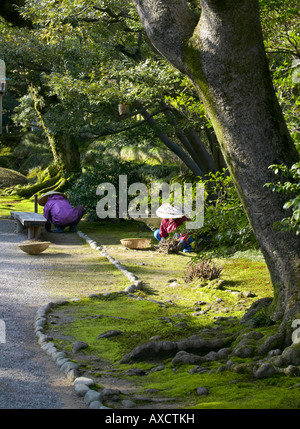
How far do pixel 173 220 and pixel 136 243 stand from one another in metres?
1.08

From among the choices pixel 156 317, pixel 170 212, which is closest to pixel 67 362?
pixel 156 317

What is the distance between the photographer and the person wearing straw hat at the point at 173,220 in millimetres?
12695

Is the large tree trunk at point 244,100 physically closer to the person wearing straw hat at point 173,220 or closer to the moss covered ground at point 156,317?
the moss covered ground at point 156,317

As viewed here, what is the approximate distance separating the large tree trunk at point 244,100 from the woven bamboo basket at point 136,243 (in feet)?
26.9

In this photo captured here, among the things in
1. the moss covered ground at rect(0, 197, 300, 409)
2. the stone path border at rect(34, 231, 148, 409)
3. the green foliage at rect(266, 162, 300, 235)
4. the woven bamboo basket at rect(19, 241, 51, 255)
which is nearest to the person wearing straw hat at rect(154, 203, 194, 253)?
the moss covered ground at rect(0, 197, 300, 409)

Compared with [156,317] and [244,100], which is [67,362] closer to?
[156,317]

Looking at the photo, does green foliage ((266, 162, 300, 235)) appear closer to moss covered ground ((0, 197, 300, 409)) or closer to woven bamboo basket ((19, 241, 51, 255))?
moss covered ground ((0, 197, 300, 409))

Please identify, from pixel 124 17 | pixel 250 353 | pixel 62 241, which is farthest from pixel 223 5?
pixel 62 241

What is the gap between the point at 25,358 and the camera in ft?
18.1

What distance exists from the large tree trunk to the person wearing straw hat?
7.14 m

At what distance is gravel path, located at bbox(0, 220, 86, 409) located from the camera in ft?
14.2

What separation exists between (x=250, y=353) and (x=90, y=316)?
2771mm

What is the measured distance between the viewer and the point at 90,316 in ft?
23.8

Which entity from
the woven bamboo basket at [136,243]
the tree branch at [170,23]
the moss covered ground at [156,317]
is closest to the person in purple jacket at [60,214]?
the moss covered ground at [156,317]
